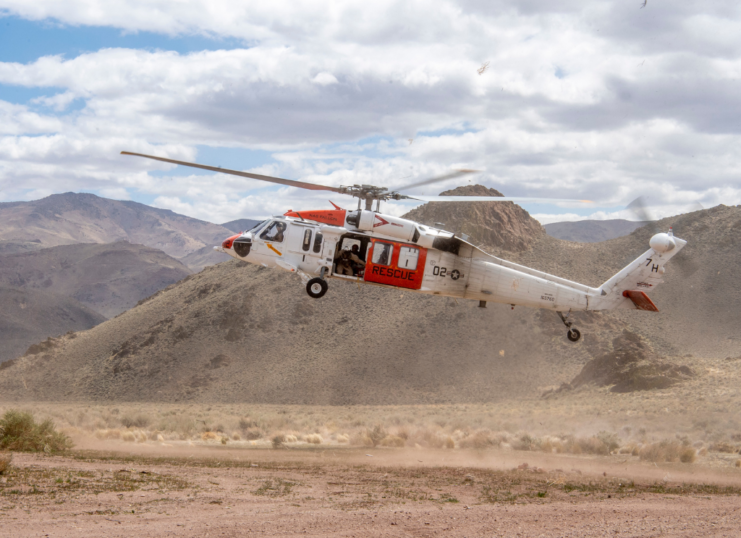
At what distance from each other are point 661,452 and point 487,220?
54.6 m

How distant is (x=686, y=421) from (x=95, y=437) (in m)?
28.3

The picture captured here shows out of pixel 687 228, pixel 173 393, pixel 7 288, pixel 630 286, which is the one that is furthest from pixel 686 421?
pixel 7 288

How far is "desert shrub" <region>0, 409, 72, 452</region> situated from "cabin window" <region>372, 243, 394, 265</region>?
13.8 m

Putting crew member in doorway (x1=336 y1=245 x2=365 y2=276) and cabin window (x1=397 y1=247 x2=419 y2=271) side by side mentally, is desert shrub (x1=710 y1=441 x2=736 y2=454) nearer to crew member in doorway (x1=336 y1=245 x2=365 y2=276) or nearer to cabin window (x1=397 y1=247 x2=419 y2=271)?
cabin window (x1=397 y1=247 x2=419 y2=271)

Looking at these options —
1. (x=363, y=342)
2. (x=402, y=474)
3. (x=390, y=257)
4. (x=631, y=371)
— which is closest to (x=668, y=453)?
(x=402, y=474)

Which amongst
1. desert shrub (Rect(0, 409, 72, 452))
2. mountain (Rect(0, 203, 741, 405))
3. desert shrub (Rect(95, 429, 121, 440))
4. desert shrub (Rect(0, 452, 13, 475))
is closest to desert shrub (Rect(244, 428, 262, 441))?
desert shrub (Rect(95, 429, 121, 440))

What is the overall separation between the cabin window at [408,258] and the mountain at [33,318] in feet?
347

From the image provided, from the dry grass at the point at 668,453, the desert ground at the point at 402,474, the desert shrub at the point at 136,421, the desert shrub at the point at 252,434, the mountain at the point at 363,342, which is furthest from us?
the mountain at the point at 363,342

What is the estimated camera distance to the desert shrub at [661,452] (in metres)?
24.0

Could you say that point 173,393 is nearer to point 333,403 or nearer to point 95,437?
point 333,403

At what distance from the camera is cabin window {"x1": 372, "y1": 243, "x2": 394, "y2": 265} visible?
22359 mm

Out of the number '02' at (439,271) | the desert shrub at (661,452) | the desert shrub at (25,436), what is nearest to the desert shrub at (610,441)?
the desert shrub at (661,452)

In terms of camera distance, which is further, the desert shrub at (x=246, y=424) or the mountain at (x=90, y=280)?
the mountain at (x=90, y=280)

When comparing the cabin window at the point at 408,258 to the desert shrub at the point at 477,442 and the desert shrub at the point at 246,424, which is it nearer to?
the desert shrub at the point at 477,442
